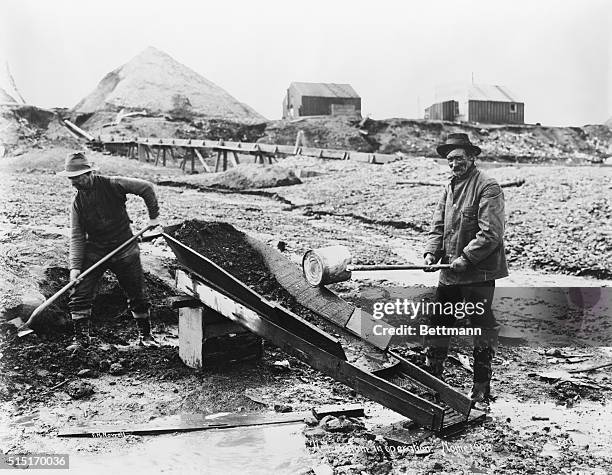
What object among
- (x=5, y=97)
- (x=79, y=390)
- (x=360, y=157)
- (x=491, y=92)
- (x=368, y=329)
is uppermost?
(x=491, y=92)

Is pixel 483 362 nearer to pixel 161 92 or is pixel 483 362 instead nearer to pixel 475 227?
pixel 475 227

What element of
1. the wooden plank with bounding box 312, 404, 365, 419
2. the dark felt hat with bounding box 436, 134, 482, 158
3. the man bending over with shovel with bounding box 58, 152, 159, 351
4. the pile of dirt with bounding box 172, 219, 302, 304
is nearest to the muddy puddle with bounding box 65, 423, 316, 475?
the wooden plank with bounding box 312, 404, 365, 419

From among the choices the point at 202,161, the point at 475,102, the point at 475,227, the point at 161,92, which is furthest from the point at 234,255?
the point at 475,102

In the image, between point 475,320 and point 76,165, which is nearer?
point 475,320

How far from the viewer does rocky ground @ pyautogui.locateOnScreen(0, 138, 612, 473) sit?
2740 millimetres

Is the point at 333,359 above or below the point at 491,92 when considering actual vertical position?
below

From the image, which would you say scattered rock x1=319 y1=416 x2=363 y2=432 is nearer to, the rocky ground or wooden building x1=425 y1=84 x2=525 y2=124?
the rocky ground

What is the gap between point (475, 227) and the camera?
3.46m

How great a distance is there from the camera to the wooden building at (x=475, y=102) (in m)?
6.84

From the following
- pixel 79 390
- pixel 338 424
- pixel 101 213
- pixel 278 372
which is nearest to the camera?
pixel 338 424

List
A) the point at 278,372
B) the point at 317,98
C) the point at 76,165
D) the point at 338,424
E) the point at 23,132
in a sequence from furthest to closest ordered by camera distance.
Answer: the point at 23,132, the point at 317,98, the point at 76,165, the point at 278,372, the point at 338,424

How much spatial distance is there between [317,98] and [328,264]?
3428 mm

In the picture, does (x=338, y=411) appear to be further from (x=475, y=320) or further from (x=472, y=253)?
(x=472, y=253)

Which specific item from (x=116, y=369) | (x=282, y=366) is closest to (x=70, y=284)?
(x=116, y=369)
